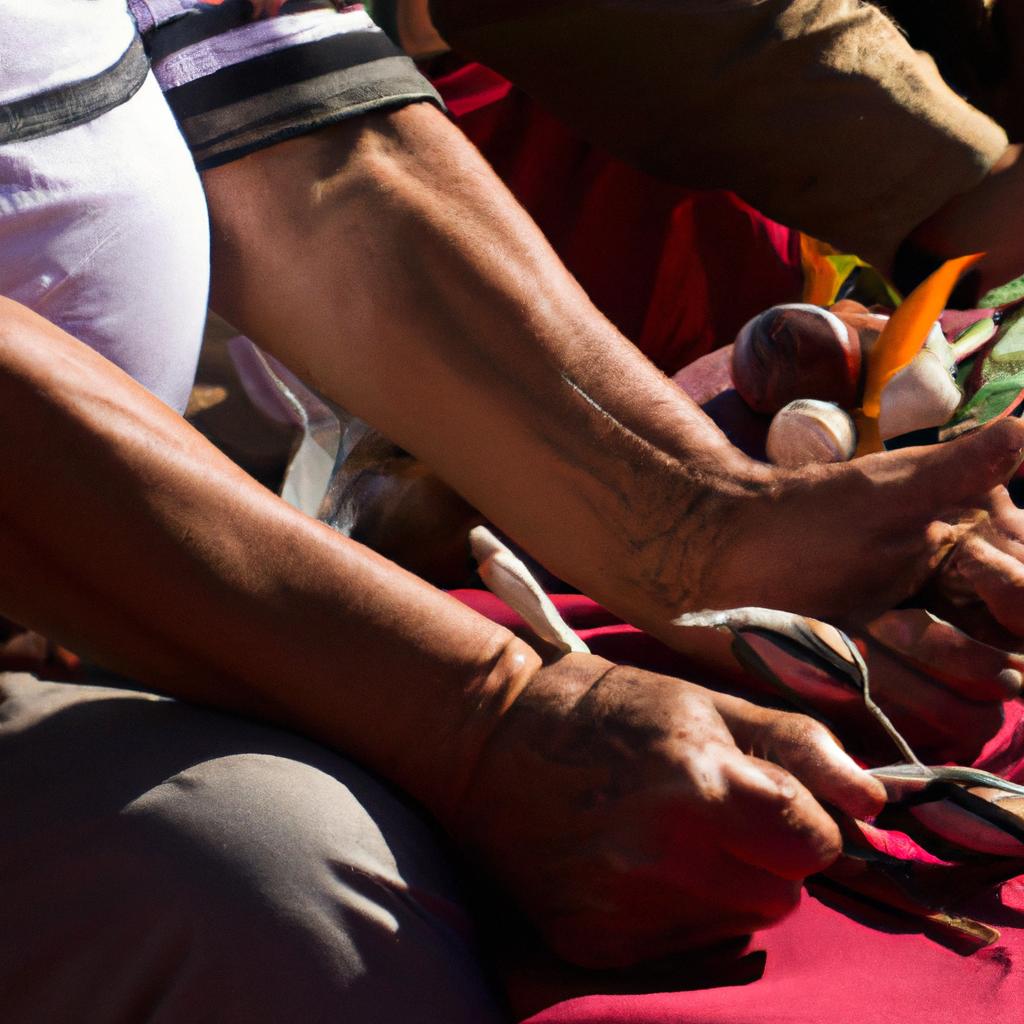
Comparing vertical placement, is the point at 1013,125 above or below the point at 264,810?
above

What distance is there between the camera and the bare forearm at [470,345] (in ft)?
2.30

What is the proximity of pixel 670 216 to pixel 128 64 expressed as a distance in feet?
2.16

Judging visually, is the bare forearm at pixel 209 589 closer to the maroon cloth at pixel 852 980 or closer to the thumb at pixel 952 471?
the maroon cloth at pixel 852 980

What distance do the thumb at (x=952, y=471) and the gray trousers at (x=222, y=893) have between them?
0.34 meters

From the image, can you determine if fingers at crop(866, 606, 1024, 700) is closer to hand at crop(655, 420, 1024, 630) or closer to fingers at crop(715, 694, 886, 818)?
hand at crop(655, 420, 1024, 630)

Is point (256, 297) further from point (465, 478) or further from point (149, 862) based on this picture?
point (149, 862)

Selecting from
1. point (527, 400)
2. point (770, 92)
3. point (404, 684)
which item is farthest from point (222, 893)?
point (770, 92)

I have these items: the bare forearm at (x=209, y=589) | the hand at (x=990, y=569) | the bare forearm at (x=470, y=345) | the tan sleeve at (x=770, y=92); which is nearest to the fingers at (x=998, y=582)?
the hand at (x=990, y=569)

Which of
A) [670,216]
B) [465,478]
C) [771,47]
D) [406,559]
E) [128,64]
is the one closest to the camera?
[128,64]

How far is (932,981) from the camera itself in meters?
0.51

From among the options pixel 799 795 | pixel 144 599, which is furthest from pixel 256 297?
pixel 799 795

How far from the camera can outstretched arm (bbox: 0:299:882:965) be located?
0.46m

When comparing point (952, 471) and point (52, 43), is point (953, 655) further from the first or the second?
point (52, 43)

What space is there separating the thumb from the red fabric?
20.1 inches
